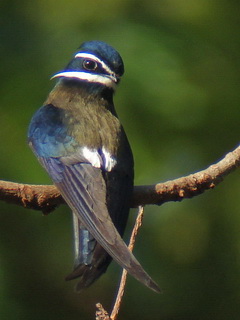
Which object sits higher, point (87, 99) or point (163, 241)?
point (87, 99)

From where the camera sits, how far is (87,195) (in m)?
5.24

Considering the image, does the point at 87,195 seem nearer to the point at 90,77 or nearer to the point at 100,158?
Result: the point at 100,158

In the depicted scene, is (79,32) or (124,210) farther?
(79,32)

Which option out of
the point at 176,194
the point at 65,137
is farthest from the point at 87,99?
the point at 176,194

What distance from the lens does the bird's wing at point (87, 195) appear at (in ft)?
16.3

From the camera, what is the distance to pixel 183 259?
639cm

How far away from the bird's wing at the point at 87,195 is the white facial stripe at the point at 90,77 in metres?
0.44

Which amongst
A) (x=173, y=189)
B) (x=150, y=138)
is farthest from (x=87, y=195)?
(x=150, y=138)

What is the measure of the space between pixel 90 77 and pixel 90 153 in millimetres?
555

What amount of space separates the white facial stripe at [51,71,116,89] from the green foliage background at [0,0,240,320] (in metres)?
0.18

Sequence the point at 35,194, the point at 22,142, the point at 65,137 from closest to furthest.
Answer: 1. the point at 35,194
2. the point at 65,137
3. the point at 22,142

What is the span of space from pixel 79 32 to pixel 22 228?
0.90m

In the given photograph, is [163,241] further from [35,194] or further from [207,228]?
[35,194]

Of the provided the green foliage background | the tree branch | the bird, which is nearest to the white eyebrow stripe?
the bird
